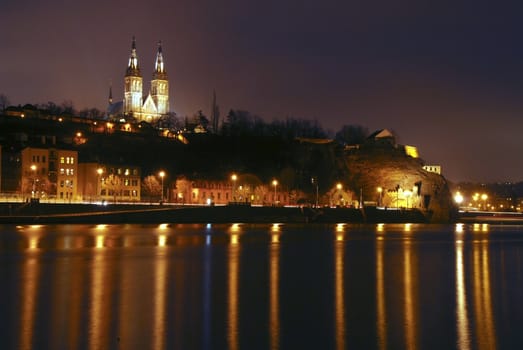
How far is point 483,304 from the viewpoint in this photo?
19.7m

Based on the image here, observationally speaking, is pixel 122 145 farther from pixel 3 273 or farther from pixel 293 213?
pixel 3 273

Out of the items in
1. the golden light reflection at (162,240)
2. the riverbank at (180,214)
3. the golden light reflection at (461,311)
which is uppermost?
the riverbank at (180,214)

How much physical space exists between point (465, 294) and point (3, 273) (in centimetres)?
1604

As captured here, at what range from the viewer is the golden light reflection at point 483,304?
14760 mm

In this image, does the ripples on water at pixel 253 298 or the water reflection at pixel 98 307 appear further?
the ripples on water at pixel 253 298

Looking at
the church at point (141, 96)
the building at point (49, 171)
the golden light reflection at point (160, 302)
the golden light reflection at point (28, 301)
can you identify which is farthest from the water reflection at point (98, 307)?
the church at point (141, 96)

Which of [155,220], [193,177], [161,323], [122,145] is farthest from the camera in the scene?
[122,145]

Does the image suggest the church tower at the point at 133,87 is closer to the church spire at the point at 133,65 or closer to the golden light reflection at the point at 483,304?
the church spire at the point at 133,65

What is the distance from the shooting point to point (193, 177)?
302 ft

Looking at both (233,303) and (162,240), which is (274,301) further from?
(162,240)

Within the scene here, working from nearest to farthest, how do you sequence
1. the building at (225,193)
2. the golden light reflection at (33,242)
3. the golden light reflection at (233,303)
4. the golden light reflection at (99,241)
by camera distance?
1. the golden light reflection at (233,303)
2. the golden light reflection at (33,242)
3. the golden light reflection at (99,241)
4. the building at (225,193)

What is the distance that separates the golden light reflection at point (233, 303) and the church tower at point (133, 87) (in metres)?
134

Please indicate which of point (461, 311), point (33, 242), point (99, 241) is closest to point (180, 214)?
point (99, 241)

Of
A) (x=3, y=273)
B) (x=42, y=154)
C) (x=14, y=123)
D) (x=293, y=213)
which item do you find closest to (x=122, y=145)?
(x=14, y=123)
